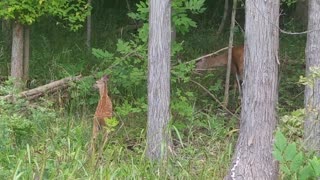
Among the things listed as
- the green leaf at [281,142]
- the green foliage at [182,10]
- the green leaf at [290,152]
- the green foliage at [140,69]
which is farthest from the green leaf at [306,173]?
the green foliage at [182,10]

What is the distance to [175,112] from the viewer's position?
373 inches

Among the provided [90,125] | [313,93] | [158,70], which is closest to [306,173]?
[313,93]

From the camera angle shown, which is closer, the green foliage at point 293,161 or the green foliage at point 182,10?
the green foliage at point 293,161

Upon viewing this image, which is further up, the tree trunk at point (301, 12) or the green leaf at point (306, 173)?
the tree trunk at point (301, 12)

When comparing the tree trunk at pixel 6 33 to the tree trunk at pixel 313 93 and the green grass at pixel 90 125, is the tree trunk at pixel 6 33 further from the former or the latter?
the tree trunk at pixel 313 93

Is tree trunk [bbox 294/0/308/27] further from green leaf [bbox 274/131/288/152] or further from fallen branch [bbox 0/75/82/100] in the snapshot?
green leaf [bbox 274/131/288/152]

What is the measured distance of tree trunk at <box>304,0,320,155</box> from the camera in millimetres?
7121

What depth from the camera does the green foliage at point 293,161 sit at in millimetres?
6027

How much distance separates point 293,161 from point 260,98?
50.8 inches

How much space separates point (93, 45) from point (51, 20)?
62.1 inches

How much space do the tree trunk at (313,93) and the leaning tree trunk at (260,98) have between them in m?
0.36

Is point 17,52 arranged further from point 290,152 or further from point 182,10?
point 290,152

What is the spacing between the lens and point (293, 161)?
607cm

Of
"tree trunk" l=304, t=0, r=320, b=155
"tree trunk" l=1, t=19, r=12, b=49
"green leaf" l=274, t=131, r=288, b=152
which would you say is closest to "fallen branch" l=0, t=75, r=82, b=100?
"tree trunk" l=1, t=19, r=12, b=49
